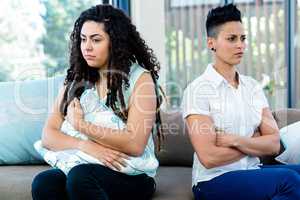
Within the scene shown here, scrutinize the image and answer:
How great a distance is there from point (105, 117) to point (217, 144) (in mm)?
489

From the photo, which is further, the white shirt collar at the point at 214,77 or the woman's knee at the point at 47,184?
the white shirt collar at the point at 214,77

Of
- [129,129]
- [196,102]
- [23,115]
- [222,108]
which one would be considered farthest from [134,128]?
[23,115]

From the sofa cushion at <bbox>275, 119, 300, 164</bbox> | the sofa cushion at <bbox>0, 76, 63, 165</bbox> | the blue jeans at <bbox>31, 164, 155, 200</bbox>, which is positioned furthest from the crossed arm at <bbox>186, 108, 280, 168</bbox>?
the sofa cushion at <bbox>0, 76, 63, 165</bbox>

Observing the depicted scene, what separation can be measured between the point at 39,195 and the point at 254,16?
2.44m

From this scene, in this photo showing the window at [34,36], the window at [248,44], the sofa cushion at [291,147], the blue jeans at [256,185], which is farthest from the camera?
the window at [248,44]

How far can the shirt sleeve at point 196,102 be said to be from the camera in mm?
1948

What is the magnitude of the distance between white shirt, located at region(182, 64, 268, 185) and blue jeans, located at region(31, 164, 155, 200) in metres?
0.25

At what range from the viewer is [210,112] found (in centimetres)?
197

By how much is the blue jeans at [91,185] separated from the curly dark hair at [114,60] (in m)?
0.26

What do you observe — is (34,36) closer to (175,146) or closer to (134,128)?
(175,146)

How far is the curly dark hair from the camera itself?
206 centimetres

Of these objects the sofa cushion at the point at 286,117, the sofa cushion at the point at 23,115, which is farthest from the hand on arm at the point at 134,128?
the sofa cushion at the point at 286,117

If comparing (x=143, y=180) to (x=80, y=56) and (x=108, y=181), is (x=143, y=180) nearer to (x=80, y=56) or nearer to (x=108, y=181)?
(x=108, y=181)

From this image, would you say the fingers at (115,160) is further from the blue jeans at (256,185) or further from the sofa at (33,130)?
the sofa at (33,130)
